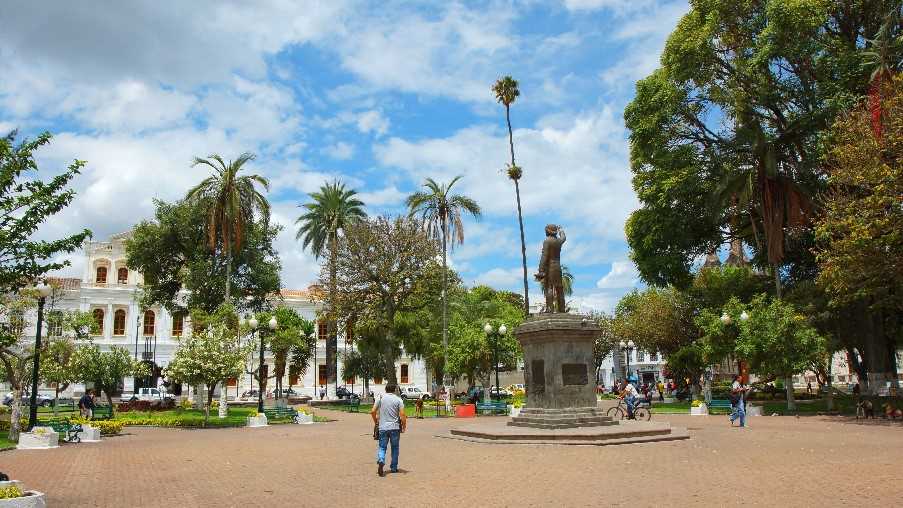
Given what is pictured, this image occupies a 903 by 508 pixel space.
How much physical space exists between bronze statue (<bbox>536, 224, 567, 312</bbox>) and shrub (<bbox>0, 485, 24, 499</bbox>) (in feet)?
41.3

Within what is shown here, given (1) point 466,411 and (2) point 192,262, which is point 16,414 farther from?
(2) point 192,262

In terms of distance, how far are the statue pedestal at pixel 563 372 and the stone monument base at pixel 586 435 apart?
323mm

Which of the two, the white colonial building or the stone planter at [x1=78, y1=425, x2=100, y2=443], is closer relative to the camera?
the stone planter at [x1=78, y1=425, x2=100, y2=443]

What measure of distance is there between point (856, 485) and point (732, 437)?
8.32 metres

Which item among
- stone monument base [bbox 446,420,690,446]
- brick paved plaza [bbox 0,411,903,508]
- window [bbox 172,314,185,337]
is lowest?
brick paved plaza [bbox 0,411,903,508]

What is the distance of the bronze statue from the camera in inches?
714

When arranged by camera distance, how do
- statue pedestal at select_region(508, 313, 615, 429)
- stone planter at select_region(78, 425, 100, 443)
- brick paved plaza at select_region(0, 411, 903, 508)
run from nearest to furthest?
1. brick paved plaza at select_region(0, 411, 903, 508)
2. statue pedestal at select_region(508, 313, 615, 429)
3. stone planter at select_region(78, 425, 100, 443)

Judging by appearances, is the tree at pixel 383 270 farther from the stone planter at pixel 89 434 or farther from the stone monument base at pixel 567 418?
the stone monument base at pixel 567 418

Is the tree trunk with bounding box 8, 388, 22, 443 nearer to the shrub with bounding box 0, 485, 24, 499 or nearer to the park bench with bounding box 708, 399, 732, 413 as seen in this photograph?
the shrub with bounding box 0, 485, 24, 499

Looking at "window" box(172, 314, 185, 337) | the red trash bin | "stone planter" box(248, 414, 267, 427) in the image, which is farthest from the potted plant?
"window" box(172, 314, 185, 337)

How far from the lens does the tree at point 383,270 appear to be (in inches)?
1563

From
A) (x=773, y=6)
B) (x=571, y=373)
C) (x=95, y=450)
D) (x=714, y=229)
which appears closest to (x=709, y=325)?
(x=714, y=229)

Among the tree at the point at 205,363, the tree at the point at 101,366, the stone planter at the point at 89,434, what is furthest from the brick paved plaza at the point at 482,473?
the tree at the point at 101,366

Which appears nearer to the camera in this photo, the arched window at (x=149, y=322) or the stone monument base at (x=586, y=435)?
the stone monument base at (x=586, y=435)
